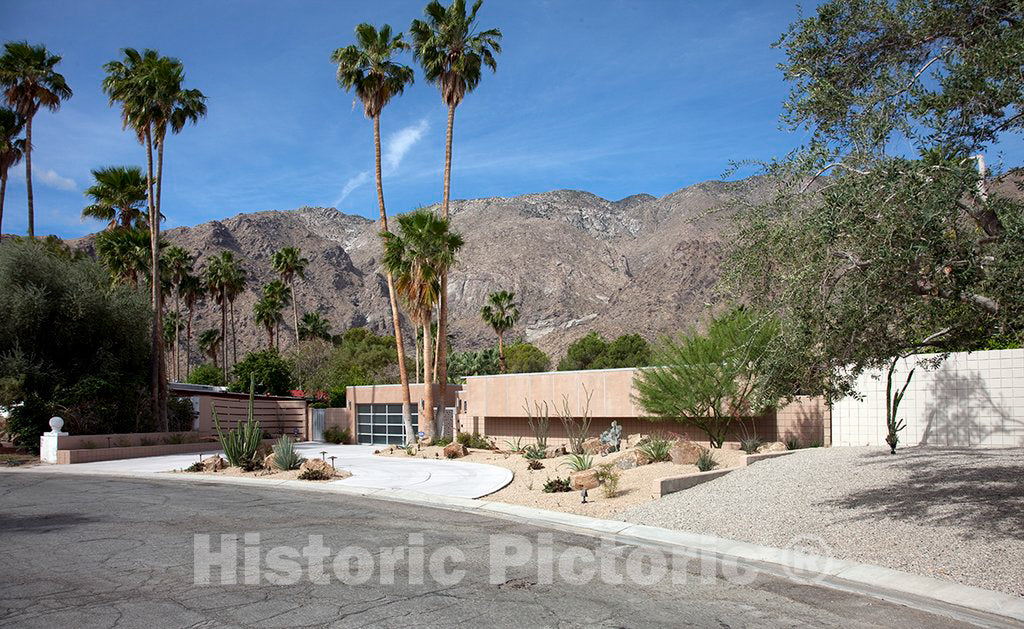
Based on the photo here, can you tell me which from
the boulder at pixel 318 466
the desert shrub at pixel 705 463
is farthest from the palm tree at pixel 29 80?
the desert shrub at pixel 705 463

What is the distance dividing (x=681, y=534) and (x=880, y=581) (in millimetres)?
3916

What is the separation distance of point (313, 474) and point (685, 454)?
1041 centimetres

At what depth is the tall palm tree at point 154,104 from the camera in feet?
117

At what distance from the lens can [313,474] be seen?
72.8 ft

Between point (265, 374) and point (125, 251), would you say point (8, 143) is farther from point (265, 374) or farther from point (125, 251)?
point (265, 374)

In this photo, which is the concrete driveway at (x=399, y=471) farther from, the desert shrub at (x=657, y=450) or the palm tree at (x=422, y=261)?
the palm tree at (x=422, y=261)

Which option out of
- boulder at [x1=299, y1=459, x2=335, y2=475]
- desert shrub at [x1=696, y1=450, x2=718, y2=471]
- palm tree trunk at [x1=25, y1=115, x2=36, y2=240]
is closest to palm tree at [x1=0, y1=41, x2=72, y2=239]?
palm tree trunk at [x1=25, y1=115, x2=36, y2=240]

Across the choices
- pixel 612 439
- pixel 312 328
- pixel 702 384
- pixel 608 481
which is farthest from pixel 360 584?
pixel 312 328

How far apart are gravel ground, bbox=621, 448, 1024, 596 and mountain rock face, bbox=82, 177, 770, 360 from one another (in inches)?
2743

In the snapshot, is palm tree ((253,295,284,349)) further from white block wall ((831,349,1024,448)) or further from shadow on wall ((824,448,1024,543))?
shadow on wall ((824,448,1024,543))

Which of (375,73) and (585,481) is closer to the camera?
(585,481)

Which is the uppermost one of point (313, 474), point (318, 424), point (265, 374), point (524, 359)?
point (524, 359)

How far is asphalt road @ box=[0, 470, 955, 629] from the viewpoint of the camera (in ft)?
25.0

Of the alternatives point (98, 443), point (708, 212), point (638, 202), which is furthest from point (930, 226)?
point (638, 202)
